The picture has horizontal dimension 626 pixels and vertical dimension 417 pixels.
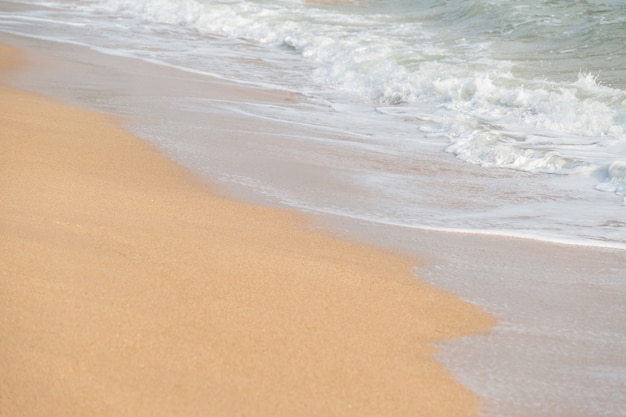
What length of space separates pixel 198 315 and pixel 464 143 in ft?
18.2

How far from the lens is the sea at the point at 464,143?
12.8 ft

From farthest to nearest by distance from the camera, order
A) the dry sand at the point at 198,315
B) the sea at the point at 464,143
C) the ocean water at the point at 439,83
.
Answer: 1. the ocean water at the point at 439,83
2. the sea at the point at 464,143
3. the dry sand at the point at 198,315

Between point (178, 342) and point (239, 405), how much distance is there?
41 cm

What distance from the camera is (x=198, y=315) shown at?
3.38 metres

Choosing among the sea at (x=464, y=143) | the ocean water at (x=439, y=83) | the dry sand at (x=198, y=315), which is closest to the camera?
the dry sand at (x=198, y=315)

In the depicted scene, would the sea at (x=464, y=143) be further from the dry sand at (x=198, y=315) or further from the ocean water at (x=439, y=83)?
the dry sand at (x=198, y=315)

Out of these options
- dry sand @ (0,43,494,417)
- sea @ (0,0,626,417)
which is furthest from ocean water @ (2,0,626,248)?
dry sand @ (0,43,494,417)

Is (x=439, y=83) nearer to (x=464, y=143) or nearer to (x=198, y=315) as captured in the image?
(x=464, y=143)

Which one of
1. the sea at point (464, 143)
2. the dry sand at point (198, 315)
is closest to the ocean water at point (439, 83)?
the sea at point (464, 143)

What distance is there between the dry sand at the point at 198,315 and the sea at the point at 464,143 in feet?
1.04

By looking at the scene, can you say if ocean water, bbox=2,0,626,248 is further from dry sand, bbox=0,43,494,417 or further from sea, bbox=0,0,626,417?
dry sand, bbox=0,43,494,417

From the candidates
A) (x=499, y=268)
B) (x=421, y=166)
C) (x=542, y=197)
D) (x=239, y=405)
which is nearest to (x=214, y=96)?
(x=421, y=166)

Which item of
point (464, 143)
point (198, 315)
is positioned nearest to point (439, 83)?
point (464, 143)

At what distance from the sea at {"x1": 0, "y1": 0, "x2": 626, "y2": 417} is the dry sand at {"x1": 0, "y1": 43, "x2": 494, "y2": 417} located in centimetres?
32
